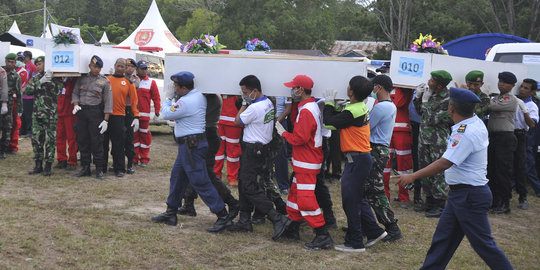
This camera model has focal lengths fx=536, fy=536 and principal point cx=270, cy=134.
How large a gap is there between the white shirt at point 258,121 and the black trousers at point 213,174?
32.0 inches

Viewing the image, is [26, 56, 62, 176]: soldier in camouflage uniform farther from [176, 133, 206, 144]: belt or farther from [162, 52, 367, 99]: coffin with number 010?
[176, 133, 206, 144]: belt

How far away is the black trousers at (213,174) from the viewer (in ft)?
21.6

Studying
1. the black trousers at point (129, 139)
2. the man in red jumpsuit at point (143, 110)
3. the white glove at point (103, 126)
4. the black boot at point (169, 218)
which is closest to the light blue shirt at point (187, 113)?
the black boot at point (169, 218)

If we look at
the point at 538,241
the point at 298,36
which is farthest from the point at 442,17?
the point at 538,241

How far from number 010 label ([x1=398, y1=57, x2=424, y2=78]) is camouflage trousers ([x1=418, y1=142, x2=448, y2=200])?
1.02m

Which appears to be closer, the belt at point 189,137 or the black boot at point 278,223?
the black boot at point 278,223

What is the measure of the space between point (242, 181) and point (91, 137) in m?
3.76

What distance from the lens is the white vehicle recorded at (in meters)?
9.97

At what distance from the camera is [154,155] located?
37.7ft

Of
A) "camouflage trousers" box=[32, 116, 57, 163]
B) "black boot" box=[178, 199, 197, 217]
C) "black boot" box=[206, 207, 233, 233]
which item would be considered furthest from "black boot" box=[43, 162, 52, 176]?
"black boot" box=[206, 207, 233, 233]

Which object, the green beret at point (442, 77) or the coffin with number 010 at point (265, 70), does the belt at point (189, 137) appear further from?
the green beret at point (442, 77)

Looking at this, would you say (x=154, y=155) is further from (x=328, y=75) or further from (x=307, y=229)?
(x=328, y=75)

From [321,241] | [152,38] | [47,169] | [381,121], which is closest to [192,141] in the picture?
[321,241]

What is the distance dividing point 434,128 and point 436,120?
15 centimetres
